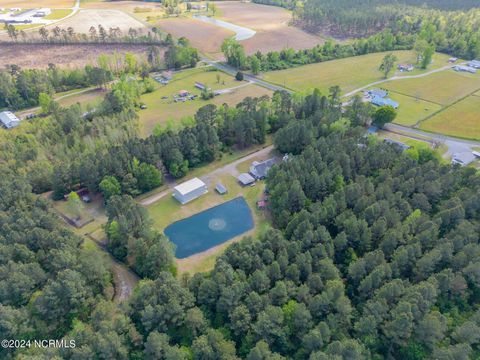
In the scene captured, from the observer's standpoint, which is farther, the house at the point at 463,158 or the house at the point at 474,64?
the house at the point at 474,64

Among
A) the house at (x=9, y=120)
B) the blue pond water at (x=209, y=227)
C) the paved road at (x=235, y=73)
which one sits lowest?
the blue pond water at (x=209, y=227)

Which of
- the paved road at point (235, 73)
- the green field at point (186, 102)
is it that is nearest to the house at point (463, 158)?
the paved road at point (235, 73)

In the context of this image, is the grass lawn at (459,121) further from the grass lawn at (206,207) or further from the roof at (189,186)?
the roof at (189,186)

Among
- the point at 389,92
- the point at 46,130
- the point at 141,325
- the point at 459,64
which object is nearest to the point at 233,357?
the point at 141,325

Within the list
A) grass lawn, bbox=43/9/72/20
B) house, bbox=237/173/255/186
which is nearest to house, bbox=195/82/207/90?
house, bbox=237/173/255/186

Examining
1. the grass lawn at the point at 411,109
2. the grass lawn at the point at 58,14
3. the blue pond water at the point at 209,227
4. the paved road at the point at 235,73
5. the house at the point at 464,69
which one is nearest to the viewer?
the blue pond water at the point at 209,227

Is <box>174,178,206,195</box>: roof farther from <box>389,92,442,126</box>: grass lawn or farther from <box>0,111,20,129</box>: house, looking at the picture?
<box>389,92,442,126</box>: grass lawn

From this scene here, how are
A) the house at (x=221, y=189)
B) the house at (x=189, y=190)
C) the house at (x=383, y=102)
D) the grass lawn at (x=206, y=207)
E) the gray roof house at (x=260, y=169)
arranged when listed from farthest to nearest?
the house at (x=383, y=102) → the gray roof house at (x=260, y=169) → the house at (x=221, y=189) → the house at (x=189, y=190) → the grass lawn at (x=206, y=207)

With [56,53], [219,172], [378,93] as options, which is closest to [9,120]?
[56,53]

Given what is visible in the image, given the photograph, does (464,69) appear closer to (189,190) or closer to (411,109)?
(411,109)
